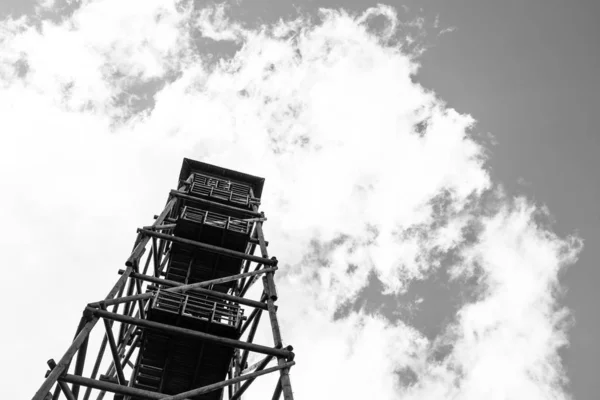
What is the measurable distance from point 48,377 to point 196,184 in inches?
486

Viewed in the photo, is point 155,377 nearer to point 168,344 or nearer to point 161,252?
point 168,344

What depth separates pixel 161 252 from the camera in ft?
52.6

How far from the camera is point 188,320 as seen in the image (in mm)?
11812

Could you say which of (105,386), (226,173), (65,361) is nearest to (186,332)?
(105,386)

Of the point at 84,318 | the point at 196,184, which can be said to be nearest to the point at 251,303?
the point at 84,318

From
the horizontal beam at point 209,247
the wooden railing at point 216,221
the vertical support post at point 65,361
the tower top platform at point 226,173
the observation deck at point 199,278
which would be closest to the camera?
the vertical support post at point 65,361

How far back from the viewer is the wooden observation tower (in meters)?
9.38

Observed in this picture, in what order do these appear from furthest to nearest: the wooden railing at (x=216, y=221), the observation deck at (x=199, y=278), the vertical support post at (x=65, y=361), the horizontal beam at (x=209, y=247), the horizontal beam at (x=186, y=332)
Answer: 1. the wooden railing at (x=216, y=221)
2. the horizontal beam at (x=209, y=247)
3. the observation deck at (x=199, y=278)
4. the horizontal beam at (x=186, y=332)
5. the vertical support post at (x=65, y=361)

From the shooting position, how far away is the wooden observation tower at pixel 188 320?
938 cm

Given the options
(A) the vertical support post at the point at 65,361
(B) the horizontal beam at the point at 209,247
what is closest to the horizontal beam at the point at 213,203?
(B) the horizontal beam at the point at 209,247

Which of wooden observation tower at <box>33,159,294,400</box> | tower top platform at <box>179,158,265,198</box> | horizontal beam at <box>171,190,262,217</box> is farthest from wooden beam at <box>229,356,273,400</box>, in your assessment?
tower top platform at <box>179,158,265,198</box>

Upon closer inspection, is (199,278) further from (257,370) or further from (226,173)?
(226,173)

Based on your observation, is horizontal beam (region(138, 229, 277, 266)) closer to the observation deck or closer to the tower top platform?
the observation deck

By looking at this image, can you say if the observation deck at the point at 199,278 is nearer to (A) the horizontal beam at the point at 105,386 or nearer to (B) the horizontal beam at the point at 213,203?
(B) the horizontal beam at the point at 213,203
